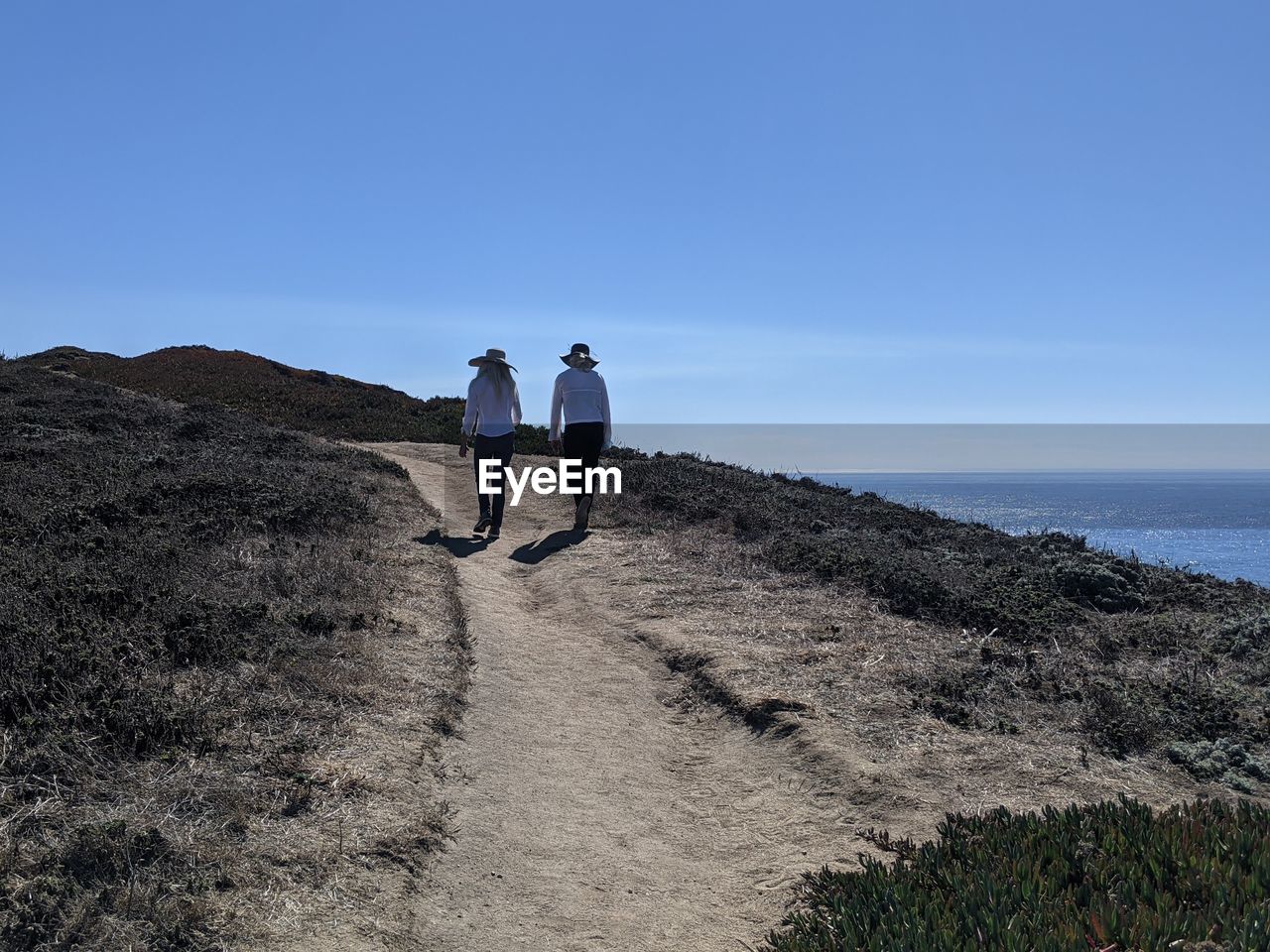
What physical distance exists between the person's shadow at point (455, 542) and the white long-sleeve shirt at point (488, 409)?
1.53 m

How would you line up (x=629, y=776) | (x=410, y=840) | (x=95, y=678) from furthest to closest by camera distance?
(x=629, y=776)
(x=95, y=678)
(x=410, y=840)

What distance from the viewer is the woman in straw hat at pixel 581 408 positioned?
1370cm

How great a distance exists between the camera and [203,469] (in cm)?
1334

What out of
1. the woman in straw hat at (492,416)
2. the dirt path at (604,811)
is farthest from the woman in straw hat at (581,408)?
the dirt path at (604,811)

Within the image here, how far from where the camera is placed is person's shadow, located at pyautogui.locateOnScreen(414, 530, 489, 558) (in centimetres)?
1252

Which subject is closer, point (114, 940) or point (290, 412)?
point (114, 940)

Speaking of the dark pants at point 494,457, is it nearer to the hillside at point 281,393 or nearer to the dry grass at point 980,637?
the dry grass at point 980,637

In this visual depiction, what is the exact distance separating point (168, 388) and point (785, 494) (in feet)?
79.4

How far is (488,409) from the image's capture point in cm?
1376

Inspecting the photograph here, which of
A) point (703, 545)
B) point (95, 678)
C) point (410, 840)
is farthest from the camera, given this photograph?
point (703, 545)

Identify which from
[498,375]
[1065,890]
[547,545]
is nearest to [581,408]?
[498,375]

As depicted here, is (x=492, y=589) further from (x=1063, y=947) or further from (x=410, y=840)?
(x=1063, y=947)

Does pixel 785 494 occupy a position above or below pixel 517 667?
above

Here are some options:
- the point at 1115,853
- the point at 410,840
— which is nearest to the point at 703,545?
the point at 410,840
